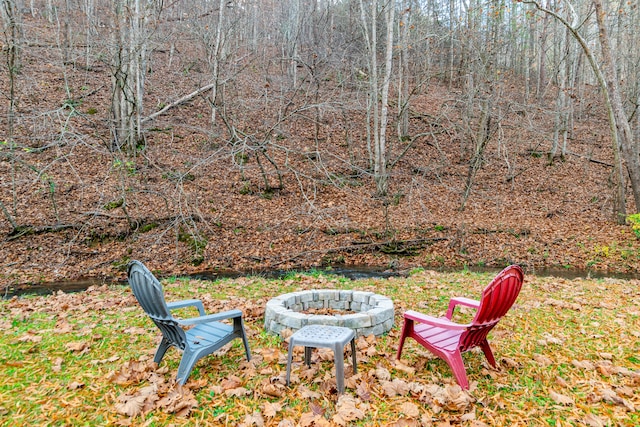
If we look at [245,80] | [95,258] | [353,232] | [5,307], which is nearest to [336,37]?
[245,80]

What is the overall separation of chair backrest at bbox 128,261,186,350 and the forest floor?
4.68m

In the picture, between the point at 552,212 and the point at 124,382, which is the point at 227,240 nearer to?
the point at 124,382

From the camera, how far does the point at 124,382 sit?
3.12 m

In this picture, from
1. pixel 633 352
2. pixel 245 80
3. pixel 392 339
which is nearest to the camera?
pixel 633 352

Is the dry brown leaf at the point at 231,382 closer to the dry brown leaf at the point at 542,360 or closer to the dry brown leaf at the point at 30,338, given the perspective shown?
the dry brown leaf at the point at 30,338

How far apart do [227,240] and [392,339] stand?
24.0 ft

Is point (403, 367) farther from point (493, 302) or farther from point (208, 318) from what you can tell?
point (208, 318)

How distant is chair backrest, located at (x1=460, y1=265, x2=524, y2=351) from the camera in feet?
9.41

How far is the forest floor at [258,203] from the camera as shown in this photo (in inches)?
370

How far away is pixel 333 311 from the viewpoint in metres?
5.01

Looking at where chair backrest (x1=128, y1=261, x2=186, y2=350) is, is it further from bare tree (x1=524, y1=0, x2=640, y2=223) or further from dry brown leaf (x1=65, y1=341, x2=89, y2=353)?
bare tree (x1=524, y1=0, x2=640, y2=223)

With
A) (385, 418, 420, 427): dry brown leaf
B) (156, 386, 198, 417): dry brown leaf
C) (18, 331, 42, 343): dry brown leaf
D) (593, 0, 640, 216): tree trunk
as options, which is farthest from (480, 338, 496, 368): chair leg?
(593, 0, 640, 216): tree trunk

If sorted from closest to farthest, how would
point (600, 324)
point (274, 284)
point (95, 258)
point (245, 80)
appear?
1. point (600, 324)
2. point (274, 284)
3. point (95, 258)
4. point (245, 80)

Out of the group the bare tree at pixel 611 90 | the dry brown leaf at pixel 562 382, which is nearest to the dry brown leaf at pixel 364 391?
the dry brown leaf at pixel 562 382
